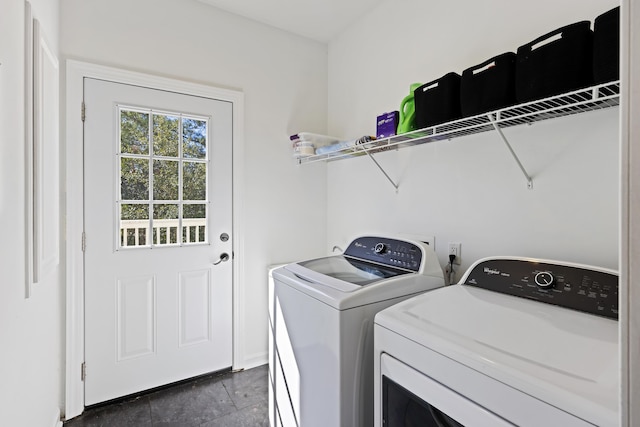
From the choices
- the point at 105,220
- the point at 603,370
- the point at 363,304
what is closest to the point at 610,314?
the point at 603,370

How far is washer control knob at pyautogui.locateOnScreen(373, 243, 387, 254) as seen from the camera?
1795 millimetres

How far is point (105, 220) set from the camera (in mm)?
1997

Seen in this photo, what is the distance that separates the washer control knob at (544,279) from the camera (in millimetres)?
1138

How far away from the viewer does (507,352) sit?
78cm

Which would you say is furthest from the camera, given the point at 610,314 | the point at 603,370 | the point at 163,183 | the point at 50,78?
the point at 163,183

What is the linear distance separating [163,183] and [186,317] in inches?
37.5

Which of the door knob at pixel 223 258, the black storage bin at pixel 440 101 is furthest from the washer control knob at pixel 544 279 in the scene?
the door knob at pixel 223 258

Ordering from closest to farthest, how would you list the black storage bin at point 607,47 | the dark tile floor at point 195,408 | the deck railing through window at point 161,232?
1. the black storage bin at point 607,47
2. the dark tile floor at point 195,408
3. the deck railing through window at point 161,232

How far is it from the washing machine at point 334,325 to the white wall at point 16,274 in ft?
3.31

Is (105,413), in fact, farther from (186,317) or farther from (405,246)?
(405,246)

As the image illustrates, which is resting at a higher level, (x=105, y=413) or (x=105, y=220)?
(x=105, y=220)

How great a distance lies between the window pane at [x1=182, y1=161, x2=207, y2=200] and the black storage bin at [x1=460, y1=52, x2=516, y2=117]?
1751 millimetres

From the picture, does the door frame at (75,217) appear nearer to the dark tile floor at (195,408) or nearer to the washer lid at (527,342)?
the dark tile floor at (195,408)

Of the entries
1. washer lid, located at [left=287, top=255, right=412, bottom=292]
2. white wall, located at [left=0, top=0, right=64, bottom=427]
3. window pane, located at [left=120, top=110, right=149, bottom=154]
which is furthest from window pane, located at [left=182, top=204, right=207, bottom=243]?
washer lid, located at [left=287, top=255, right=412, bottom=292]
